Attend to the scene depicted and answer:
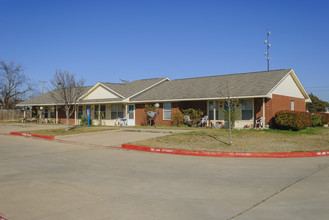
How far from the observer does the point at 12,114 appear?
41.0 m

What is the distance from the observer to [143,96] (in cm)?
2788

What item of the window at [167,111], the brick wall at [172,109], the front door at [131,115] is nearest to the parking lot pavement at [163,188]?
the brick wall at [172,109]

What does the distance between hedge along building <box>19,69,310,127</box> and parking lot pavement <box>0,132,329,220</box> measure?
36.5 ft

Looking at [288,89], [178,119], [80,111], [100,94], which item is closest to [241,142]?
[178,119]

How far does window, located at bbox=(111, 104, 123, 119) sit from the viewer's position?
1140 inches

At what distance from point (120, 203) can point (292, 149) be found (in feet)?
31.8

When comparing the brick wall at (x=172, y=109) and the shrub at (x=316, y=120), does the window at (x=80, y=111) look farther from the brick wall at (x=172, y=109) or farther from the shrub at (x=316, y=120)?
the shrub at (x=316, y=120)

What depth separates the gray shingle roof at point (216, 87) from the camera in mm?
21844

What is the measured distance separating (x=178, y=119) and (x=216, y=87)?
4067 millimetres

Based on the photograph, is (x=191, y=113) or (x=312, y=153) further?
(x=191, y=113)

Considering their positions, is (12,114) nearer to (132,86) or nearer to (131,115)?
(132,86)

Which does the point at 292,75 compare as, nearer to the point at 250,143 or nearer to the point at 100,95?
the point at 250,143

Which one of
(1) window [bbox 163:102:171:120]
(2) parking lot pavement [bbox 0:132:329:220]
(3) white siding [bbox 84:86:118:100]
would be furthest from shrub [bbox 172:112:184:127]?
(2) parking lot pavement [bbox 0:132:329:220]

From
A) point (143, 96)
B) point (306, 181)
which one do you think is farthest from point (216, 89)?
point (306, 181)
